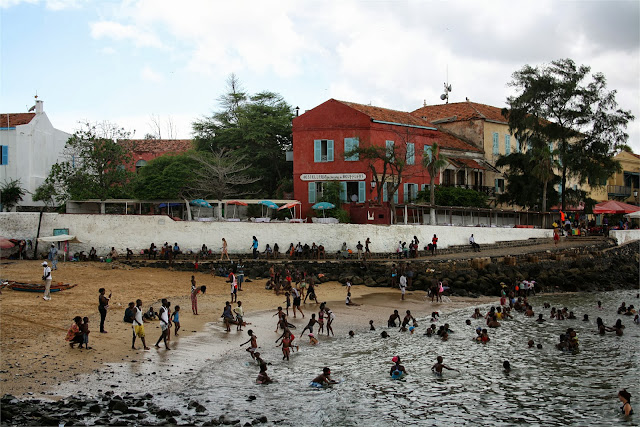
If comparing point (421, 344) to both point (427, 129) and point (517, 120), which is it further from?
point (517, 120)

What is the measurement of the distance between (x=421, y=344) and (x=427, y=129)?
1186 inches

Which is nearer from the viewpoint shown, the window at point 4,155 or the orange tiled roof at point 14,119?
the window at point 4,155

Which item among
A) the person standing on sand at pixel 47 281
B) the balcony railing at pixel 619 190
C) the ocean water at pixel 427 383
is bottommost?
the ocean water at pixel 427 383

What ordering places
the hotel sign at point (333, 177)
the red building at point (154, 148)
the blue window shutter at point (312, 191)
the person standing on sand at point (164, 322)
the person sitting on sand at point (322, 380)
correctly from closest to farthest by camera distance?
the person sitting on sand at point (322, 380) < the person standing on sand at point (164, 322) < the hotel sign at point (333, 177) < the blue window shutter at point (312, 191) < the red building at point (154, 148)

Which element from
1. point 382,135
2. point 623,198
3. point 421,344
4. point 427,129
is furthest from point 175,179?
point 623,198

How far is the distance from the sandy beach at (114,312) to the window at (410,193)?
15.8 meters

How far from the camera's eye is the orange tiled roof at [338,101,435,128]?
46094 mm

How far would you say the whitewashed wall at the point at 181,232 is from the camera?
36312 millimetres

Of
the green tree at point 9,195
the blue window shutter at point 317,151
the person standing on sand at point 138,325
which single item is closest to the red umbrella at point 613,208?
the blue window shutter at point 317,151

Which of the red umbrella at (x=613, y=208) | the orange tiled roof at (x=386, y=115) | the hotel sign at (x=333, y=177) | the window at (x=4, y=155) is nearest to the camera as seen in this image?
the window at (x=4, y=155)

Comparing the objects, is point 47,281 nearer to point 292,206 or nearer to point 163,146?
point 292,206

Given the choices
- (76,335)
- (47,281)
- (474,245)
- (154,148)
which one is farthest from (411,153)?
(76,335)

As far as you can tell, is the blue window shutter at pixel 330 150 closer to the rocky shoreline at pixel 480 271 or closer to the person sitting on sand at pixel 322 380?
the rocky shoreline at pixel 480 271

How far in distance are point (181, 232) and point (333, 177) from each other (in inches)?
512
